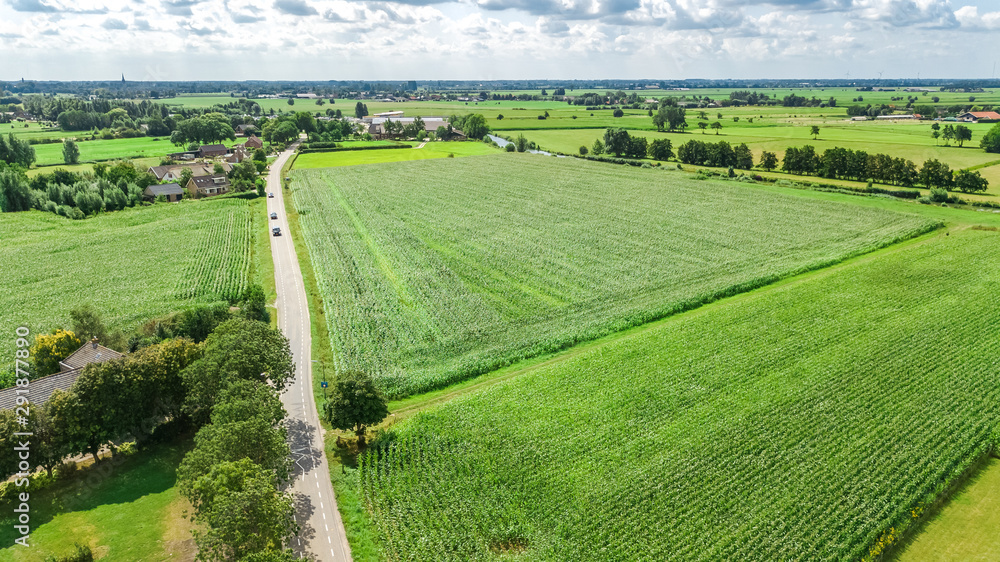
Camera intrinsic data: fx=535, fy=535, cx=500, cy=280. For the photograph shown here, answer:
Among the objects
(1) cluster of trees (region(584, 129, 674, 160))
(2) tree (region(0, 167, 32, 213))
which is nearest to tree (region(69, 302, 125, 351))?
(2) tree (region(0, 167, 32, 213))

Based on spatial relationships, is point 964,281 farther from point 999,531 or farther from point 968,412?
point 999,531

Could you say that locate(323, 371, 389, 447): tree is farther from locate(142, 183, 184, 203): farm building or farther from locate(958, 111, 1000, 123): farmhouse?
locate(958, 111, 1000, 123): farmhouse

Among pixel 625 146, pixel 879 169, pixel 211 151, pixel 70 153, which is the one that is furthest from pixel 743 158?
pixel 70 153

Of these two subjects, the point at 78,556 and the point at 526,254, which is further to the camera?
the point at 526,254

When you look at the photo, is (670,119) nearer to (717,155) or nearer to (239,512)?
(717,155)

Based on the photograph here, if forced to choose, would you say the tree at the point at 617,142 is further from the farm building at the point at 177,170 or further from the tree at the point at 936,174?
the farm building at the point at 177,170
